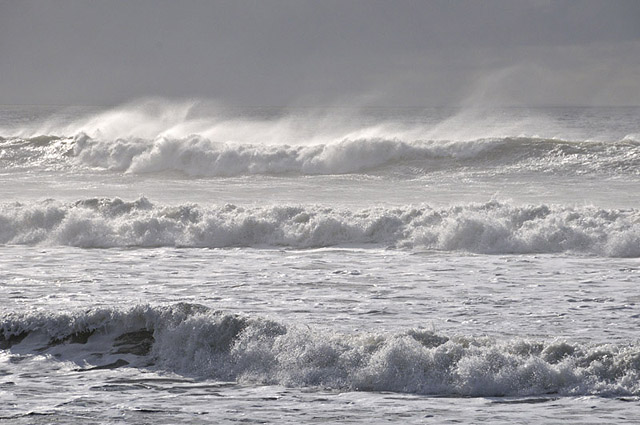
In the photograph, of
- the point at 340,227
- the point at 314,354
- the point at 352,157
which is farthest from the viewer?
the point at 352,157

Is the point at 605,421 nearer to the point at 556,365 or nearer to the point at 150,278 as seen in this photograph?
the point at 556,365

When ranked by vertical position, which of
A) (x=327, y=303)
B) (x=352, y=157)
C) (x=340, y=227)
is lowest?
(x=327, y=303)

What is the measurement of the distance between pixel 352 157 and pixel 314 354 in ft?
56.7

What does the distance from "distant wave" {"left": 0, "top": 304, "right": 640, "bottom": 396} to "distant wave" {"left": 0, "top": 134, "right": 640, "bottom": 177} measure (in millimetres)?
15121

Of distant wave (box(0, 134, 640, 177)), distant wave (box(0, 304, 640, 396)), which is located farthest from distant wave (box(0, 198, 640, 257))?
distant wave (box(0, 134, 640, 177))

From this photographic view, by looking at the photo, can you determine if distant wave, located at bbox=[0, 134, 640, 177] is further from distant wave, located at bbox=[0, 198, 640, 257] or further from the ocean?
distant wave, located at bbox=[0, 198, 640, 257]

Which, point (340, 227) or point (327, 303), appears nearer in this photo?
point (327, 303)

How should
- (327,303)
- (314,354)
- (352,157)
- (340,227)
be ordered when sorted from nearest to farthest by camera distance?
(314,354), (327,303), (340,227), (352,157)

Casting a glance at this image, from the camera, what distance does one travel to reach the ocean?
636 centimetres

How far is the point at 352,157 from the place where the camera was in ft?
79.2

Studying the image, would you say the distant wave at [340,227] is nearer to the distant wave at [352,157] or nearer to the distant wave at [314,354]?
the distant wave at [314,354]

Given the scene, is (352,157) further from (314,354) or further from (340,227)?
(314,354)

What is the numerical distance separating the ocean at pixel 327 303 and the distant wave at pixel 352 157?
1559 mm

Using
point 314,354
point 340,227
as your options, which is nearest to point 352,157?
point 340,227
